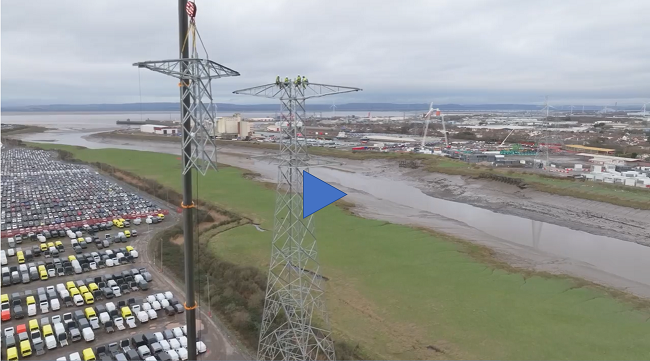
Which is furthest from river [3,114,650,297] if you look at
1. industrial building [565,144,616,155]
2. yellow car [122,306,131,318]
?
industrial building [565,144,616,155]

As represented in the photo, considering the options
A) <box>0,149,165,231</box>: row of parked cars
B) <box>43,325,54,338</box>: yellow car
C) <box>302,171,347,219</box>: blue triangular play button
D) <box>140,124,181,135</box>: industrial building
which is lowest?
<box>43,325,54,338</box>: yellow car

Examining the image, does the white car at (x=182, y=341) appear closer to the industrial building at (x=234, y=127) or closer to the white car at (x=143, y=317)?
the white car at (x=143, y=317)

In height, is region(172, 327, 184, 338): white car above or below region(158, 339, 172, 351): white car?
above

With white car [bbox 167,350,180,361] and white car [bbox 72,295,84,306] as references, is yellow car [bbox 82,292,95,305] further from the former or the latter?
white car [bbox 167,350,180,361]

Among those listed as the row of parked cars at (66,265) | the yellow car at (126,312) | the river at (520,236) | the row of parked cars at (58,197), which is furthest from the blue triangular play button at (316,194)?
the row of parked cars at (58,197)

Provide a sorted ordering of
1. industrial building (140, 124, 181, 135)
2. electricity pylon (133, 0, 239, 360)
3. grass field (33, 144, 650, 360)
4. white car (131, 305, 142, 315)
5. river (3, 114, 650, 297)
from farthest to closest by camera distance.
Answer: industrial building (140, 124, 181, 135) < river (3, 114, 650, 297) < white car (131, 305, 142, 315) < grass field (33, 144, 650, 360) < electricity pylon (133, 0, 239, 360)

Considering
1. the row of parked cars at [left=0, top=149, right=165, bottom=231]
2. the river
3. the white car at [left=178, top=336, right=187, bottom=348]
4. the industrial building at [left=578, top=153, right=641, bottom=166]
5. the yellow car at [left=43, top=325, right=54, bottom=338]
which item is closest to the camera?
the white car at [left=178, top=336, right=187, bottom=348]
